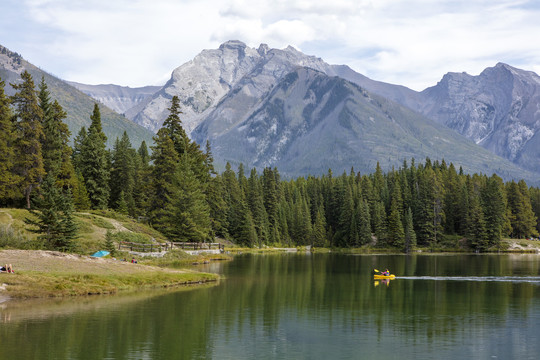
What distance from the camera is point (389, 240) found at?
536 ft

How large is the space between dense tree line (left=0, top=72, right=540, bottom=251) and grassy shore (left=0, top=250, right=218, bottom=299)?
6.51m

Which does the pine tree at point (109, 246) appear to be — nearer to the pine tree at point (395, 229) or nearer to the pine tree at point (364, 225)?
the pine tree at point (395, 229)

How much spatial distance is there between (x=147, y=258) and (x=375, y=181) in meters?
135

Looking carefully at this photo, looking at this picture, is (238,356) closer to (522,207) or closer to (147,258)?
(147,258)

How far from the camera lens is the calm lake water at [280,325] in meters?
30.1

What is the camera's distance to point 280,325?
38.0 meters

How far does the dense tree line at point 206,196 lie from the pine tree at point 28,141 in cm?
15

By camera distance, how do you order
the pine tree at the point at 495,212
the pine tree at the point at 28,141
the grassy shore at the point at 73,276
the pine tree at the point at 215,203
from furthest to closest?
1. the pine tree at the point at 495,212
2. the pine tree at the point at 215,203
3. the pine tree at the point at 28,141
4. the grassy shore at the point at 73,276

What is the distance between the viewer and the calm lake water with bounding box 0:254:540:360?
30141mm

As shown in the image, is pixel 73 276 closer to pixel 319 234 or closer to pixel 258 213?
pixel 258 213

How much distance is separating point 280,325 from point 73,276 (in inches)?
823

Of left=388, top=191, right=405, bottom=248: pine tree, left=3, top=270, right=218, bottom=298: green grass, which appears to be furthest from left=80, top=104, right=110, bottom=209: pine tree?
left=388, top=191, right=405, bottom=248: pine tree

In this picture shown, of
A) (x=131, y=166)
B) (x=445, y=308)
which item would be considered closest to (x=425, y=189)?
(x=131, y=166)

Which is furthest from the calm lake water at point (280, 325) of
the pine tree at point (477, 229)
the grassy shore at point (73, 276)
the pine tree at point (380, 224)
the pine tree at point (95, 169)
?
the pine tree at point (380, 224)
